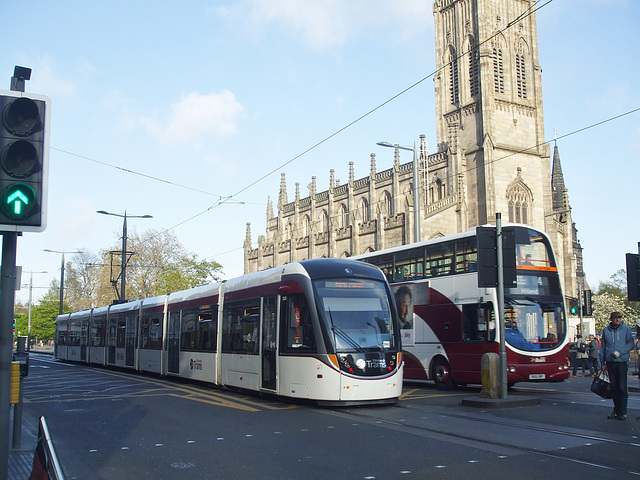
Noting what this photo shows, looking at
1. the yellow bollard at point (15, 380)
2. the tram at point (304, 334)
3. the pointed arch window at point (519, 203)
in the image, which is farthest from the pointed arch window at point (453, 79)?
the yellow bollard at point (15, 380)

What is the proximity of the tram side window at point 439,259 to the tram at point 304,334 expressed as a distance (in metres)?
4.38

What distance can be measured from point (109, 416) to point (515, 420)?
279 inches

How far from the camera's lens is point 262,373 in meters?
14.2

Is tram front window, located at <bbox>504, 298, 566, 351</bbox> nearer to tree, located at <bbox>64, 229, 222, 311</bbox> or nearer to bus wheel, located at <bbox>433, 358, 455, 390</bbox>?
bus wheel, located at <bbox>433, 358, 455, 390</bbox>

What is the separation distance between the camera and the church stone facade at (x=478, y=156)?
50.2 m

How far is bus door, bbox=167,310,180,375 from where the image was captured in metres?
19.8

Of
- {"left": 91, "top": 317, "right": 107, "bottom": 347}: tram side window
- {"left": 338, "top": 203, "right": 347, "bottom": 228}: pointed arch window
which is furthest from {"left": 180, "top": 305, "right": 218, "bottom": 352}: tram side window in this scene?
{"left": 338, "top": 203, "right": 347, "bottom": 228}: pointed arch window

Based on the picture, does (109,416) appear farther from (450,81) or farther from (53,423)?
(450,81)

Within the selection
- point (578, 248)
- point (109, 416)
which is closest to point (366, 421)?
point (109, 416)

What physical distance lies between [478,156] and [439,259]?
120 feet

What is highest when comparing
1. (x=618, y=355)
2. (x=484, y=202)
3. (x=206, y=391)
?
(x=484, y=202)

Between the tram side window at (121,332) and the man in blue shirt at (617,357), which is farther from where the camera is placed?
the tram side window at (121,332)

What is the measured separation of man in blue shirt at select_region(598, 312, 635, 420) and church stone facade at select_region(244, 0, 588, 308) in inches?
1414

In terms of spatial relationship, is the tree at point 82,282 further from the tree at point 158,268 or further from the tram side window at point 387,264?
the tram side window at point 387,264
